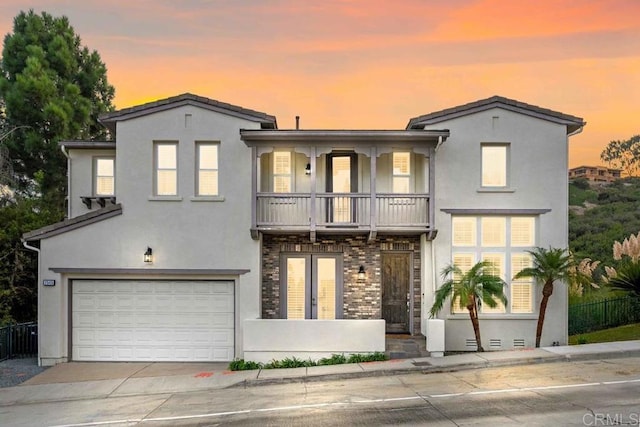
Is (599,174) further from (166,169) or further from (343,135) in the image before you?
(166,169)

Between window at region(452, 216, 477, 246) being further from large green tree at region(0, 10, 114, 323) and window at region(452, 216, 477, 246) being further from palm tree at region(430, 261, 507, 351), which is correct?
large green tree at region(0, 10, 114, 323)

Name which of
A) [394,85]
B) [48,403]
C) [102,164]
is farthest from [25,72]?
[48,403]

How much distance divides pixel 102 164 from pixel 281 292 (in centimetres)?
706

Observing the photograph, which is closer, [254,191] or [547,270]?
[547,270]

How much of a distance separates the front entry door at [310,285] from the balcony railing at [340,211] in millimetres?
1605

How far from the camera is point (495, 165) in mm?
15297

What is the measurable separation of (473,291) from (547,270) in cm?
226

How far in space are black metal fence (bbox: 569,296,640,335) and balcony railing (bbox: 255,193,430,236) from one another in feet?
26.0

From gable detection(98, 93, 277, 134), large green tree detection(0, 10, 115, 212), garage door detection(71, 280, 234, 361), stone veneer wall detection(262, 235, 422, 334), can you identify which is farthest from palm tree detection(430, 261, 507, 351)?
large green tree detection(0, 10, 115, 212)

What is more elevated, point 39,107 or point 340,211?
point 39,107

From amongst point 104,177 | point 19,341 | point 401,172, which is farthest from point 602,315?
point 19,341

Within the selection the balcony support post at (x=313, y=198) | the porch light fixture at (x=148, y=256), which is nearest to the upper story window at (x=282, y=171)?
the balcony support post at (x=313, y=198)

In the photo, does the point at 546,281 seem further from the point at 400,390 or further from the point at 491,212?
the point at 400,390

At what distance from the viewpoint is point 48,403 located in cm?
1112
